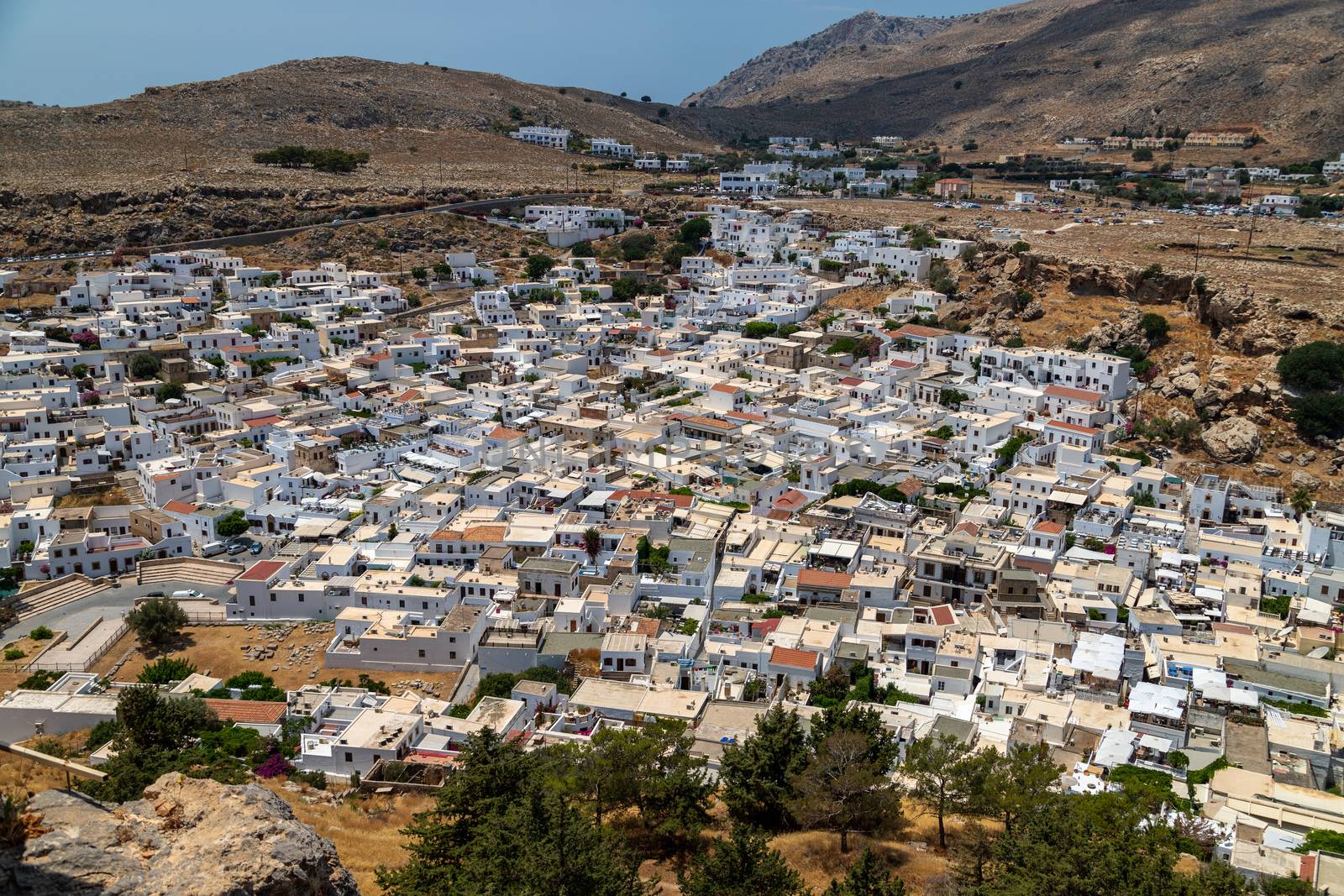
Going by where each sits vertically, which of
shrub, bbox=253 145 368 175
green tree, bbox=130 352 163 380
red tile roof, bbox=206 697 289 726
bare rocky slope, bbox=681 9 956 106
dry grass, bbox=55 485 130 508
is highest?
bare rocky slope, bbox=681 9 956 106

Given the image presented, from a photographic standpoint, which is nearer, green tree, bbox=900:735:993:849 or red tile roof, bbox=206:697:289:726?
green tree, bbox=900:735:993:849

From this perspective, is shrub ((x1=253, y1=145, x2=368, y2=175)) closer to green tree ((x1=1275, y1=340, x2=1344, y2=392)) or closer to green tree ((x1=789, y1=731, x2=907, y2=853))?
green tree ((x1=1275, y1=340, x2=1344, y2=392))

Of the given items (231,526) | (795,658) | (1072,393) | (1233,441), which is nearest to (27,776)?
(795,658)

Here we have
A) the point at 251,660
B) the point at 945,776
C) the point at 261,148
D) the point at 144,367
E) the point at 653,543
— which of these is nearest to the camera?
the point at 945,776

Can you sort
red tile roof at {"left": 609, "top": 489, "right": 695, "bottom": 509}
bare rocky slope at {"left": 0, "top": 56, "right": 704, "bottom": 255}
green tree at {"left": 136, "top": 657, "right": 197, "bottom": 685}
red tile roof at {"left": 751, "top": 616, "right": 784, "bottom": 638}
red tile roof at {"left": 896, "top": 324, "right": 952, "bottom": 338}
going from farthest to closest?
bare rocky slope at {"left": 0, "top": 56, "right": 704, "bottom": 255} < red tile roof at {"left": 896, "top": 324, "right": 952, "bottom": 338} < red tile roof at {"left": 609, "top": 489, "right": 695, "bottom": 509} < red tile roof at {"left": 751, "top": 616, "right": 784, "bottom": 638} < green tree at {"left": 136, "top": 657, "right": 197, "bottom": 685}

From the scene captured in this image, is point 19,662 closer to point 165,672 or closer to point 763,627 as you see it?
point 165,672

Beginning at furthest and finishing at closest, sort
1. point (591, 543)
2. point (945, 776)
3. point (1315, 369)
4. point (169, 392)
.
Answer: point (169, 392)
point (1315, 369)
point (591, 543)
point (945, 776)

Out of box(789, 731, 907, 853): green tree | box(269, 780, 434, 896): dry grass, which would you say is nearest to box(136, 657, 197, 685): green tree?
box(269, 780, 434, 896): dry grass
